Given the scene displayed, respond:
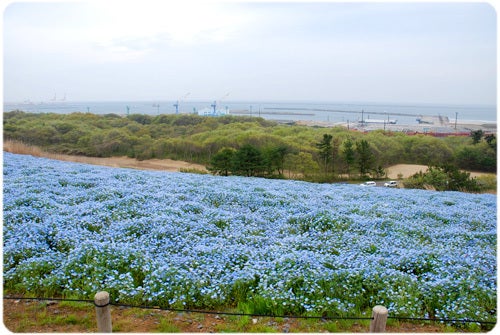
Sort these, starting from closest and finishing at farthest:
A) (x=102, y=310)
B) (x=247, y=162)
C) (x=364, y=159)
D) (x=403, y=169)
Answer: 1. (x=102, y=310)
2. (x=247, y=162)
3. (x=364, y=159)
4. (x=403, y=169)

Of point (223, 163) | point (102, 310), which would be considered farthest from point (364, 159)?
point (102, 310)

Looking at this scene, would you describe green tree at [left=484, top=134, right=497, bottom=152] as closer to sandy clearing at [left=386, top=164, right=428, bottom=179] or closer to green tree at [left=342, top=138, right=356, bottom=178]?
sandy clearing at [left=386, top=164, right=428, bottom=179]

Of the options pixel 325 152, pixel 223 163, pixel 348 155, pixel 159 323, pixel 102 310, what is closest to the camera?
pixel 102 310

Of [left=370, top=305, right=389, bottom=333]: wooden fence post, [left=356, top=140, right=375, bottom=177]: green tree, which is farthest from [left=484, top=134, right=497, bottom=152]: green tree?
[left=370, top=305, right=389, bottom=333]: wooden fence post

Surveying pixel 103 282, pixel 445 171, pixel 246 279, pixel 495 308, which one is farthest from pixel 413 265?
pixel 445 171

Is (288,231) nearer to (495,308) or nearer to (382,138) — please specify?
(495,308)

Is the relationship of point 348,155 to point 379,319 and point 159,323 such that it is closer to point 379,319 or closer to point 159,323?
point 159,323
